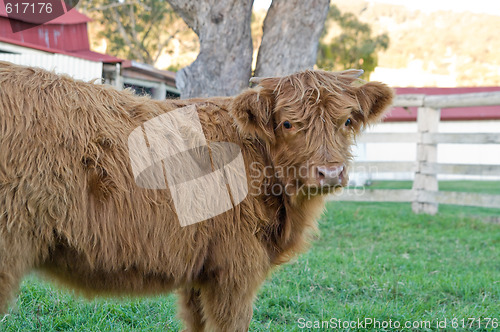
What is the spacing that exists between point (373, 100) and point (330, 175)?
0.89 meters

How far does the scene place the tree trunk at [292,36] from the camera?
6918 mm

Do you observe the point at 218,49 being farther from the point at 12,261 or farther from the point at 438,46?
the point at 438,46

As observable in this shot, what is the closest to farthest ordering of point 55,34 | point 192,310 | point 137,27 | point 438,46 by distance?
point 192,310 < point 55,34 < point 137,27 < point 438,46

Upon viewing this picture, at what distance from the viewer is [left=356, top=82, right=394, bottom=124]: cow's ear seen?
3266mm

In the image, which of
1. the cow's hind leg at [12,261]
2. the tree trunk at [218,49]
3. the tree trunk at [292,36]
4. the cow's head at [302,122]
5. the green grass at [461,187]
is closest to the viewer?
the cow's hind leg at [12,261]

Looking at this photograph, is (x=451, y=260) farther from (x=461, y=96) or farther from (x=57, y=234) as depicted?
(x=57, y=234)

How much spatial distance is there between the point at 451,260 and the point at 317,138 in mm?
4235

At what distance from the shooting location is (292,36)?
6984 millimetres

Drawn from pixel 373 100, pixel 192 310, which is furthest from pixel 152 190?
pixel 373 100

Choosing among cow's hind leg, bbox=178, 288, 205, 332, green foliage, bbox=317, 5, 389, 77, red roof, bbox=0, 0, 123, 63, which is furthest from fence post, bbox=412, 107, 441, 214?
green foliage, bbox=317, 5, 389, 77

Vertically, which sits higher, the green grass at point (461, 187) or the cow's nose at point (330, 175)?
the cow's nose at point (330, 175)

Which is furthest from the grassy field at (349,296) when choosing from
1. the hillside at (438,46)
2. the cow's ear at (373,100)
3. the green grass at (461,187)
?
the hillside at (438,46)

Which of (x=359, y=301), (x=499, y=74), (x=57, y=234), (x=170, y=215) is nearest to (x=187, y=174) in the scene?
(x=170, y=215)

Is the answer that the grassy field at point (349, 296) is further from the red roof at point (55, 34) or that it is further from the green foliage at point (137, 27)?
the green foliage at point (137, 27)
